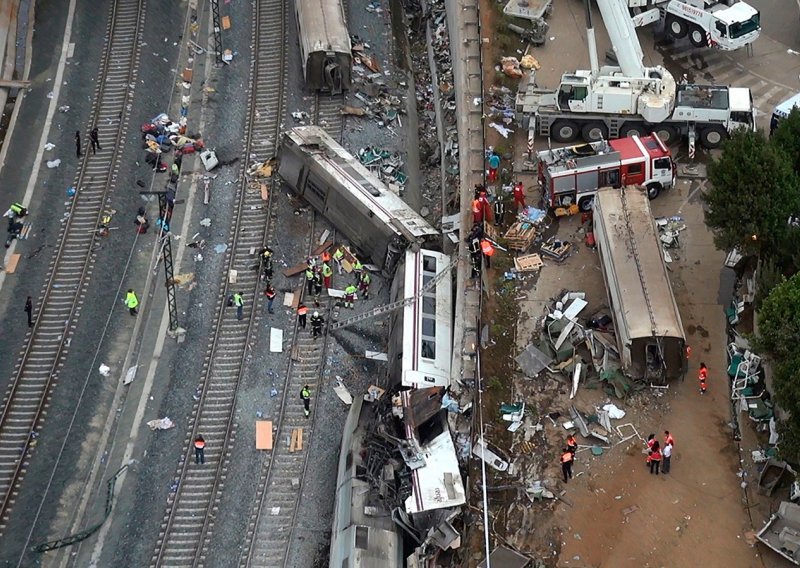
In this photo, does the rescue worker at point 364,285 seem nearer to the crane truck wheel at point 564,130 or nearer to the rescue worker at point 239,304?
the rescue worker at point 239,304

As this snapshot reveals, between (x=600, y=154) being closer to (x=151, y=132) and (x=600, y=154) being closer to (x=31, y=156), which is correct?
(x=151, y=132)

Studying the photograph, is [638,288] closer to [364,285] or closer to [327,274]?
[364,285]

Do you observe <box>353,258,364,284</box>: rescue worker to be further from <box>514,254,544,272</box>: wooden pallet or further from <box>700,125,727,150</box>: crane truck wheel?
<box>700,125,727,150</box>: crane truck wheel

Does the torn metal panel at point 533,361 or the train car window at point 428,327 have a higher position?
the train car window at point 428,327

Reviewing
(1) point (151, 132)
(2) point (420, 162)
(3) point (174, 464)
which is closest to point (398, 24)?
(2) point (420, 162)

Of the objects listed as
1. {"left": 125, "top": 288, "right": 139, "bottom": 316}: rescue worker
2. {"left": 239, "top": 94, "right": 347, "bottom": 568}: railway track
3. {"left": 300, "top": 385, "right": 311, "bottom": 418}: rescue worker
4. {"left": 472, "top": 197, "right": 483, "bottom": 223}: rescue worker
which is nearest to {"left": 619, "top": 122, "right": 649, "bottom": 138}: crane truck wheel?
{"left": 472, "top": 197, "right": 483, "bottom": 223}: rescue worker

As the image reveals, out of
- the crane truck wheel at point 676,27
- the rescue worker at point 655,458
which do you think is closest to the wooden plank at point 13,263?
the rescue worker at point 655,458
